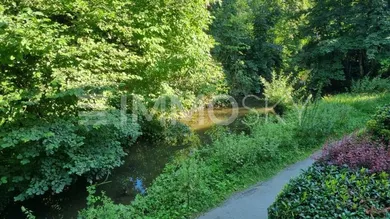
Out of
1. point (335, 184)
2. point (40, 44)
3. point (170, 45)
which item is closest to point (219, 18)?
point (170, 45)

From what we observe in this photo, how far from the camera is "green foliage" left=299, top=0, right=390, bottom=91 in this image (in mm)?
11430

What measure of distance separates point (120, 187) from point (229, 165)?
2270 mm

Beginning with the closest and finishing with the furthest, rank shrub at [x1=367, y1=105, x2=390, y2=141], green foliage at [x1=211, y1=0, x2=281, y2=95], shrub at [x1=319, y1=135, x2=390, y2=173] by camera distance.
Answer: shrub at [x1=319, y1=135, x2=390, y2=173]
shrub at [x1=367, y1=105, x2=390, y2=141]
green foliage at [x1=211, y1=0, x2=281, y2=95]

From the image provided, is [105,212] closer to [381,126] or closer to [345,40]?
[381,126]

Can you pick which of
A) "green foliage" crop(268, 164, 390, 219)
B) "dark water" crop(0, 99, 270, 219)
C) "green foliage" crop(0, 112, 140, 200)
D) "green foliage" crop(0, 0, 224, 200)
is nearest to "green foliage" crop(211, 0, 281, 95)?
"green foliage" crop(0, 0, 224, 200)

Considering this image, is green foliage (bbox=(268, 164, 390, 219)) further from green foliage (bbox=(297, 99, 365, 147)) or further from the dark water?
green foliage (bbox=(297, 99, 365, 147))

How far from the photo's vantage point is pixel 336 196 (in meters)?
3.07

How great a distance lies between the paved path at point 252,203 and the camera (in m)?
4.52

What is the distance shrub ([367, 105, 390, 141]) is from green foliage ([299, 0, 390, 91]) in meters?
6.39

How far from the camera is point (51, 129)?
15.6 feet


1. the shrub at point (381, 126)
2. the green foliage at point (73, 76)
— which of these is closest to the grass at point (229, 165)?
the green foliage at point (73, 76)

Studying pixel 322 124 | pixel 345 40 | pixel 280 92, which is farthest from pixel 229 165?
pixel 345 40

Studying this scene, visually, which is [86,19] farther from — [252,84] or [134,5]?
[252,84]

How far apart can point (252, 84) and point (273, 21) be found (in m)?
3.91
